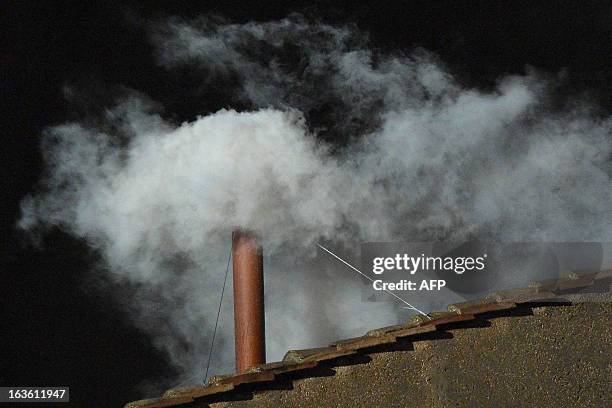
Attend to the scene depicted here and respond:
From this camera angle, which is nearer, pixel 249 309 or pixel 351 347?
pixel 351 347

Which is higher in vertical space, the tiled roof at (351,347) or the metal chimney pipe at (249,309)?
the metal chimney pipe at (249,309)

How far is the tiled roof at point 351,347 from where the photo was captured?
213 inches

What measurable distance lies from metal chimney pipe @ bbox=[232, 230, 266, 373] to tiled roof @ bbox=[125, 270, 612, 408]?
1.94 meters

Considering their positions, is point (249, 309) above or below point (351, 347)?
above

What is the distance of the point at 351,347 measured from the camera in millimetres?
5852

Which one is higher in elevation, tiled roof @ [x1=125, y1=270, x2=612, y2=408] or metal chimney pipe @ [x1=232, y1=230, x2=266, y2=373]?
metal chimney pipe @ [x1=232, y1=230, x2=266, y2=373]

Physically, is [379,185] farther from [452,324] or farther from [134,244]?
[452,324]

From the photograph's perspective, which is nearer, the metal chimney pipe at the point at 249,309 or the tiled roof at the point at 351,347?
the tiled roof at the point at 351,347

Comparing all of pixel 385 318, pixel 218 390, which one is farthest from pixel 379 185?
pixel 218 390

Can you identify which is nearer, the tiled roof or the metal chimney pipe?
the tiled roof

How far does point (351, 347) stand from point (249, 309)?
83.3 inches

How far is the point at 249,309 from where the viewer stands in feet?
25.4

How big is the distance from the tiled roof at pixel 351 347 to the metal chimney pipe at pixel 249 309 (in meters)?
1.94

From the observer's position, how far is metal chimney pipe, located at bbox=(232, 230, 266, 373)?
7.74m
